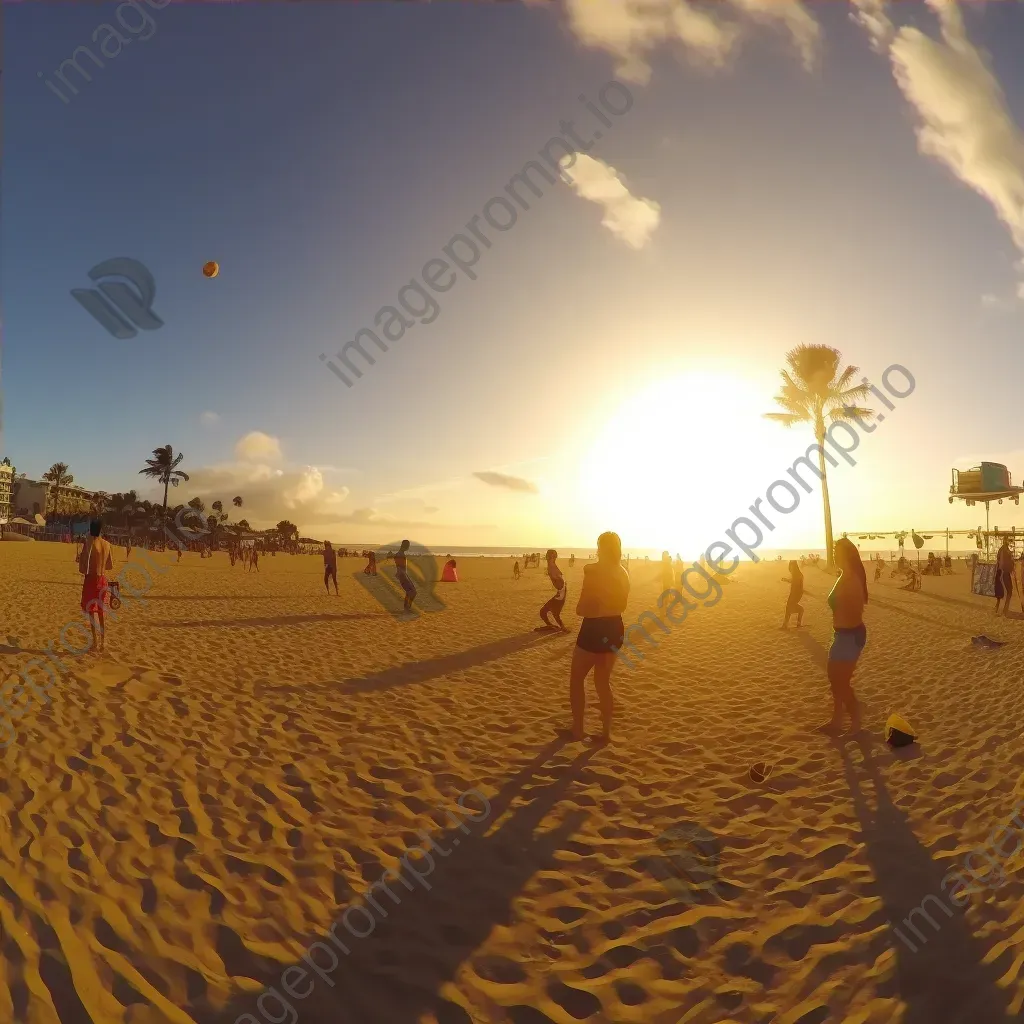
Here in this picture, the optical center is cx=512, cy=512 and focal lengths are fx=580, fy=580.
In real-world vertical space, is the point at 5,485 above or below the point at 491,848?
above

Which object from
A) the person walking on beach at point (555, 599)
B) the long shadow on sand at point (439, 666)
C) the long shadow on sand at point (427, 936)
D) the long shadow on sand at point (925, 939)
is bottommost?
the long shadow on sand at point (427, 936)

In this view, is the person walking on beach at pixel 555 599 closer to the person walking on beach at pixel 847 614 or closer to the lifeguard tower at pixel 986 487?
the person walking on beach at pixel 847 614

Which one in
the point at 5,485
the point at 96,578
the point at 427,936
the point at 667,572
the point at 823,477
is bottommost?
the point at 427,936

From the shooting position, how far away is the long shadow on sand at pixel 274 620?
13.1 m

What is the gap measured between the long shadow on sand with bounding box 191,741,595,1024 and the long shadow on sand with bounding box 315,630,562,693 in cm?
430

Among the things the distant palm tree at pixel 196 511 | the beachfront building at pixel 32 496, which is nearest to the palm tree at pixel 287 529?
the distant palm tree at pixel 196 511

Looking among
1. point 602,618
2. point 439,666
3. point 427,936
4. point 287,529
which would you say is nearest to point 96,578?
point 439,666

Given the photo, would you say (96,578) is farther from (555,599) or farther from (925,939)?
(925,939)

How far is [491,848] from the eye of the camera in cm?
430

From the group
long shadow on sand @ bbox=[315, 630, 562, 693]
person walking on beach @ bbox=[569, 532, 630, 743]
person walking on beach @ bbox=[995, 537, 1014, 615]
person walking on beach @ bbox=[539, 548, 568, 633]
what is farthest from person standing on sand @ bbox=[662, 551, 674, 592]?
person walking on beach @ bbox=[569, 532, 630, 743]

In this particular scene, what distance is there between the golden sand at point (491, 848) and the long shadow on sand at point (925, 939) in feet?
0.06

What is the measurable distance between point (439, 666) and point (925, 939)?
764 cm

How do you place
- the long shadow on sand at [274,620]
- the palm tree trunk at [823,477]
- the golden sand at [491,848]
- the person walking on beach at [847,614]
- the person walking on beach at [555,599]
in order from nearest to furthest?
1. the golden sand at [491,848]
2. the person walking on beach at [847,614]
3. the person walking on beach at [555,599]
4. the long shadow on sand at [274,620]
5. the palm tree trunk at [823,477]

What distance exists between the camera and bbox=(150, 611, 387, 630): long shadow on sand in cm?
1314
